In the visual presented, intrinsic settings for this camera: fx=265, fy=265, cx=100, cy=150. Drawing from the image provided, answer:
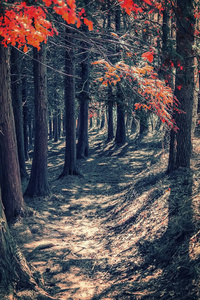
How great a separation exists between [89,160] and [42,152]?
831 cm

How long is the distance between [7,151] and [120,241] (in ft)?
12.6

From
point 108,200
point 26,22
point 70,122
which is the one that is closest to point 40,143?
point 108,200

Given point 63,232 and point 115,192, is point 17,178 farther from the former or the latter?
point 115,192

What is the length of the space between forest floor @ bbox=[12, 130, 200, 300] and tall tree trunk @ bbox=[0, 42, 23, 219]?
587 mm

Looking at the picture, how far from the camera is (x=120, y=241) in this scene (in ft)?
21.5

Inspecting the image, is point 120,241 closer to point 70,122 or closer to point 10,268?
point 10,268

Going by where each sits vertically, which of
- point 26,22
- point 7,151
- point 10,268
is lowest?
point 10,268

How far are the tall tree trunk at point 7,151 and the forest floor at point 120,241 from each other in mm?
587

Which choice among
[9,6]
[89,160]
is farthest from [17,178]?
[89,160]

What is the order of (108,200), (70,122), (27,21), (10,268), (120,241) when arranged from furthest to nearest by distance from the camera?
(70,122), (108,200), (120,241), (27,21), (10,268)

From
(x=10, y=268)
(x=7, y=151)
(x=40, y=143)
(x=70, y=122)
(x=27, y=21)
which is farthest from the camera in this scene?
(x=70, y=122)

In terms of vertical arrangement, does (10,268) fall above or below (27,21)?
below

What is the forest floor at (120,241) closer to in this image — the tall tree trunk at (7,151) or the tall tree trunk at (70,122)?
the tall tree trunk at (7,151)

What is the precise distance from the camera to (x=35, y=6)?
4340mm
